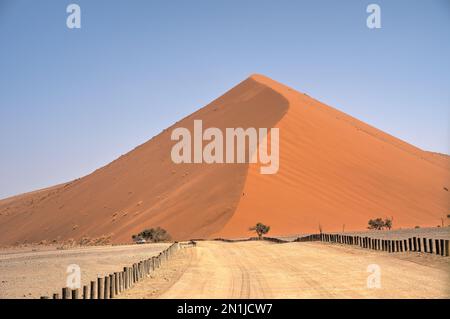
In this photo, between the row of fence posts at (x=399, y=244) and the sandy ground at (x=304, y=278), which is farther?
the row of fence posts at (x=399, y=244)

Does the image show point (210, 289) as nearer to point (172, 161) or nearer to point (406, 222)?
point (406, 222)

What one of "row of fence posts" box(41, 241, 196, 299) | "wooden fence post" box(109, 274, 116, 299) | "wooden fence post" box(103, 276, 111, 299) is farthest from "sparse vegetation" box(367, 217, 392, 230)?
"wooden fence post" box(103, 276, 111, 299)

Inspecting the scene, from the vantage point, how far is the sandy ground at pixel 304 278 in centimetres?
1468

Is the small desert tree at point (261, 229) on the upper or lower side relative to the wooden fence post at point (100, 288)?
upper

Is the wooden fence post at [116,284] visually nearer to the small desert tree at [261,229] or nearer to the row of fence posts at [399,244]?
the row of fence posts at [399,244]

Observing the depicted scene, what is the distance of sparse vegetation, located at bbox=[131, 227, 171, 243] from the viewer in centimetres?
6128

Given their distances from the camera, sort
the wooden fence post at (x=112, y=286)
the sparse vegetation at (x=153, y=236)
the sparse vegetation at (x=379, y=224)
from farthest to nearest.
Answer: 1. the sparse vegetation at (x=379, y=224)
2. the sparse vegetation at (x=153, y=236)
3. the wooden fence post at (x=112, y=286)

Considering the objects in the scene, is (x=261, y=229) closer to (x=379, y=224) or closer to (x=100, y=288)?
(x=379, y=224)

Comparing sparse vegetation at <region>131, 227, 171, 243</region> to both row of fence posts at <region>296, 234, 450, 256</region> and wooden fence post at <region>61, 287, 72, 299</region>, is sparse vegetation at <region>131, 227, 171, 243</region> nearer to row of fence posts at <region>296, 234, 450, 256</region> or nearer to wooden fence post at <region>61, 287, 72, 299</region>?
row of fence posts at <region>296, 234, 450, 256</region>

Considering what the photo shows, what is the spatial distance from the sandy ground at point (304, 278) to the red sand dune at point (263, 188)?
3733 cm

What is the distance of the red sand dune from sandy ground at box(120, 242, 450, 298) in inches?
1470

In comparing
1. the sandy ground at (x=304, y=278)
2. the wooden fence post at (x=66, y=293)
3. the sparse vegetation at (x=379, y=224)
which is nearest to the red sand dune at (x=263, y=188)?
the sparse vegetation at (x=379, y=224)
